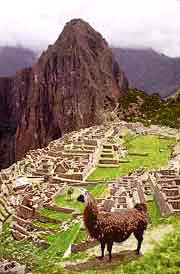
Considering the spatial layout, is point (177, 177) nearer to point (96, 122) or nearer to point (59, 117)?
point (96, 122)

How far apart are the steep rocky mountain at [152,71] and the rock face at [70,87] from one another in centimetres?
580

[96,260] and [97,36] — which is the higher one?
[97,36]

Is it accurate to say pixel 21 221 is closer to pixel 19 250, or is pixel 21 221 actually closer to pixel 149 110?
pixel 19 250

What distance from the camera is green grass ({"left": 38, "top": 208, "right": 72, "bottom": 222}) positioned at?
26.8m

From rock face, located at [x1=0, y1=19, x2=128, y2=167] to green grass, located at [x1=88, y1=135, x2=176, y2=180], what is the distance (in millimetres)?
50704

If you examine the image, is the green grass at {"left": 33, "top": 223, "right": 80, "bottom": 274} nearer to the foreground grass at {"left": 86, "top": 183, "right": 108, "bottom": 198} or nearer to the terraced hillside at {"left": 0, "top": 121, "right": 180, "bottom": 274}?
the terraced hillside at {"left": 0, "top": 121, "right": 180, "bottom": 274}

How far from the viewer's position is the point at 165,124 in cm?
7306

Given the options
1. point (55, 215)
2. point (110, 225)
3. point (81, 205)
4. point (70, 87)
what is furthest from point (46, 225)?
point (70, 87)

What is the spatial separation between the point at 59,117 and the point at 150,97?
38313 millimetres

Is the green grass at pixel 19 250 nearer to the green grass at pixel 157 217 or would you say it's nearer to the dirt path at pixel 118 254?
the dirt path at pixel 118 254

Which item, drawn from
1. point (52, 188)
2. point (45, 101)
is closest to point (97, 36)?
point (45, 101)

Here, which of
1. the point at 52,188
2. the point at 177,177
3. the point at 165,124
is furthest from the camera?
the point at 165,124

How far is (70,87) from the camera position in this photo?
11944cm

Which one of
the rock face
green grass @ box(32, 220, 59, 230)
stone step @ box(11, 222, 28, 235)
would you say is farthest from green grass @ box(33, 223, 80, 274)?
the rock face
